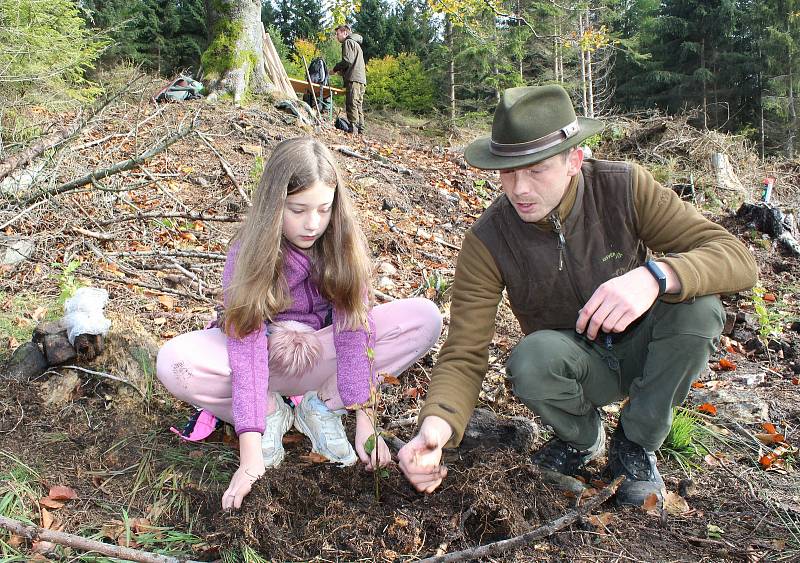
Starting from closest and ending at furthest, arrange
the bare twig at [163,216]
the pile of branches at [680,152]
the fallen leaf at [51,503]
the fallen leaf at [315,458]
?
the fallen leaf at [51,503]
the fallen leaf at [315,458]
the bare twig at [163,216]
the pile of branches at [680,152]

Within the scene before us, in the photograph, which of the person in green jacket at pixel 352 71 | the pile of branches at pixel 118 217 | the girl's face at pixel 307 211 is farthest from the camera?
the person in green jacket at pixel 352 71

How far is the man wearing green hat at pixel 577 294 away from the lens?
2082 millimetres

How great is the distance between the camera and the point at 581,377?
2.39 m

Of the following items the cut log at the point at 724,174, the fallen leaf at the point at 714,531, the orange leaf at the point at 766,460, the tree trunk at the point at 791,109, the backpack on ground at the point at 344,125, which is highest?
the fallen leaf at the point at 714,531

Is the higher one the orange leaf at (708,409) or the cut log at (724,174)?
the orange leaf at (708,409)

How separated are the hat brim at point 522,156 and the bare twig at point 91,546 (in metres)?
1.56

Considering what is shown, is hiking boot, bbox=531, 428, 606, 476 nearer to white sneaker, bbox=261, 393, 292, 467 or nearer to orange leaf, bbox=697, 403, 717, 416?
orange leaf, bbox=697, 403, 717, 416

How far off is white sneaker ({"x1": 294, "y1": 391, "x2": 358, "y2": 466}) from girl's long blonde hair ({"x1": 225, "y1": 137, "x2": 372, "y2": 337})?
1.29ft

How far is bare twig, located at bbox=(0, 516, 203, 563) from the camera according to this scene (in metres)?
1.77

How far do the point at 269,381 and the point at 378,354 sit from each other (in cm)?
49

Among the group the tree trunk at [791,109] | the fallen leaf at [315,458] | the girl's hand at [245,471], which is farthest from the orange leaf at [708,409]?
the tree trunk at [791,109]

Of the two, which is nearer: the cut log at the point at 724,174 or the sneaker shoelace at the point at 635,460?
the sneaker shoelace at the point at 635,460

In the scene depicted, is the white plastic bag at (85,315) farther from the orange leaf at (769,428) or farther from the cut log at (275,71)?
the cut log at (275,71)

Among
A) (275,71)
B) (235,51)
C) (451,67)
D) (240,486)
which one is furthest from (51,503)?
(451,67)
